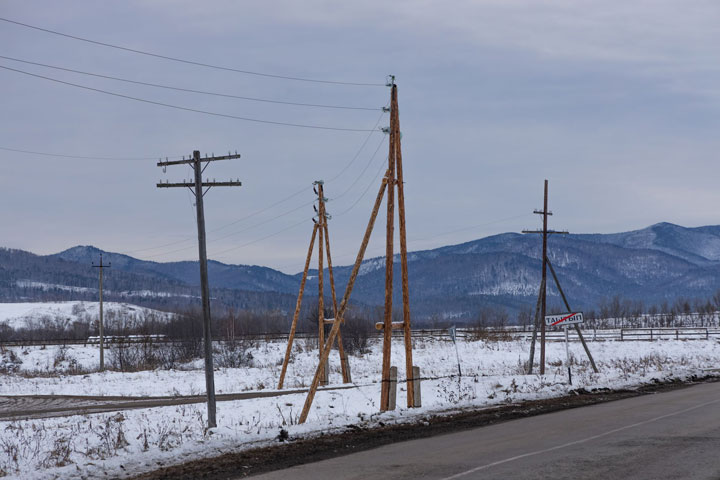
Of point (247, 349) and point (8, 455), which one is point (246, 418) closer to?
point (8, 455)

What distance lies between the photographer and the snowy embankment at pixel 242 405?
1471 centimetres

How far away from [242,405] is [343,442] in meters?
12.6

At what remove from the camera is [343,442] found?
15.2 meters

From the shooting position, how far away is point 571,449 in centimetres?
1326

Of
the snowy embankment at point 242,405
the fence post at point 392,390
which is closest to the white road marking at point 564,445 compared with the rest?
the snowy embankment at point 242,405

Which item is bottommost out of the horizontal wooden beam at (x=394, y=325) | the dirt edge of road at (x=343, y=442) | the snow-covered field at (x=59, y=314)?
the snow-covered field at (x=59, y=314)

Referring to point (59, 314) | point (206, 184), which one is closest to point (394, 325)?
point (206, 184)

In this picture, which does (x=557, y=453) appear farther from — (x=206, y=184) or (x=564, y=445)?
(x=206, y=184)

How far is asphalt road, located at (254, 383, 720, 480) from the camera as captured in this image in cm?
1116

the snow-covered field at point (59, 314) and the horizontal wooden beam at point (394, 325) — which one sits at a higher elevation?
the horizontal wooden beam at point (394, 325)

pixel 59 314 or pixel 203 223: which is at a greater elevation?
pixel 203 223

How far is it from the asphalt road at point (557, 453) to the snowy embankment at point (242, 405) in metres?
2.91

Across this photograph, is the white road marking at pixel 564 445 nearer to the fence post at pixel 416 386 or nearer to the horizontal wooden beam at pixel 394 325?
the fence post at pixel 416 386

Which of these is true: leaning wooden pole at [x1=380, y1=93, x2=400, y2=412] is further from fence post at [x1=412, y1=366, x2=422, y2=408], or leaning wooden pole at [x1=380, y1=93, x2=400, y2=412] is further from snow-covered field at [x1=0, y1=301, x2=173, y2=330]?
snow-covered field at [x1=0, y1=301, x2=173, y2=330]
